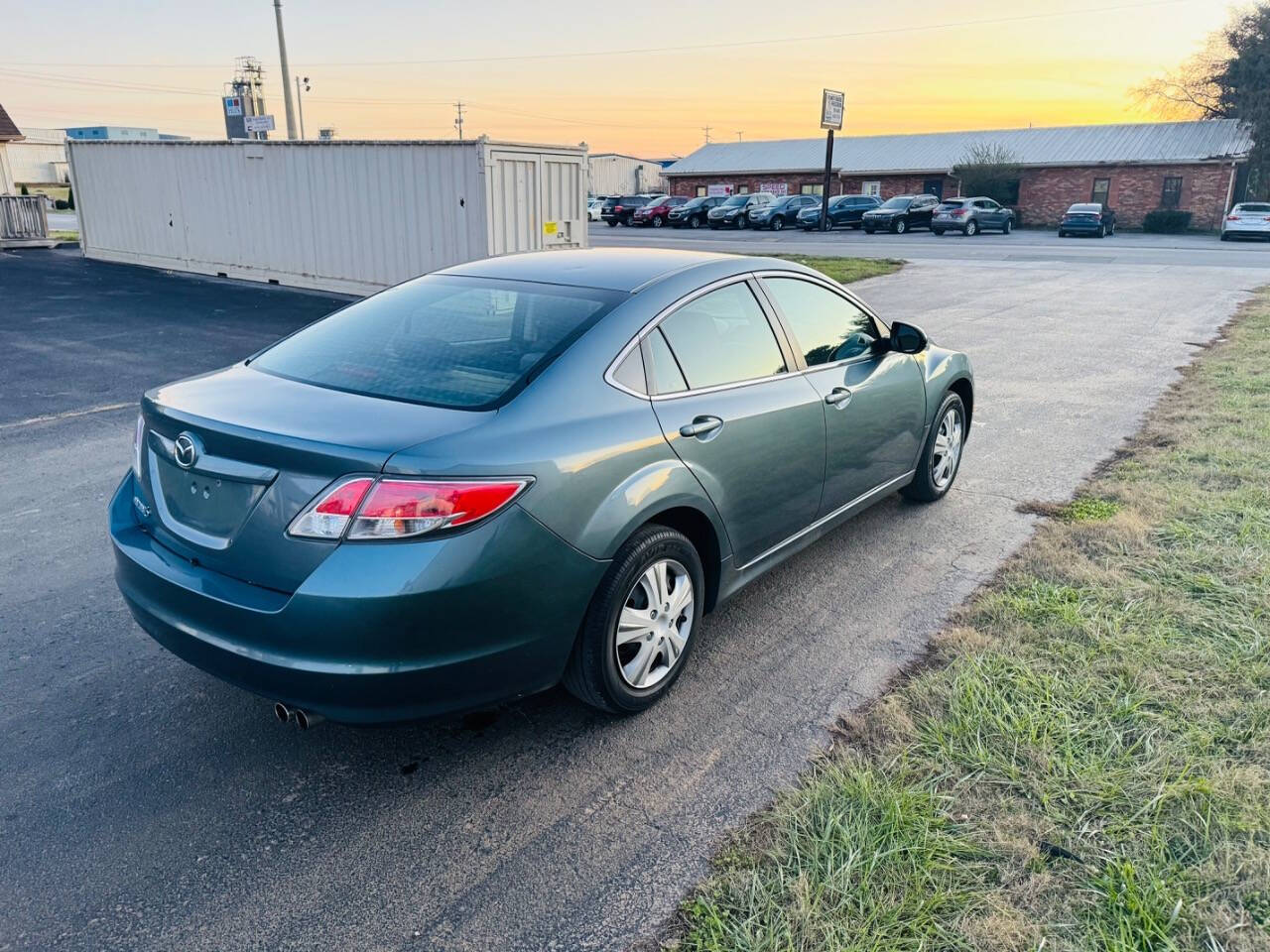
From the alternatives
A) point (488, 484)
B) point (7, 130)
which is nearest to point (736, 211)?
point (7, 130)

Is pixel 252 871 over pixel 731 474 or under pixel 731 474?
under

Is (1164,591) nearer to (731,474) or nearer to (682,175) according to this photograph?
(731,474)

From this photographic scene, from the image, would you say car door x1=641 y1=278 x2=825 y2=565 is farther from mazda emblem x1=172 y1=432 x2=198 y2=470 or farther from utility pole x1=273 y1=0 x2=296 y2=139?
utility pole x1=273 y1=0 x2=296 y2=139

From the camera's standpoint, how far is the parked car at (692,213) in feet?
144

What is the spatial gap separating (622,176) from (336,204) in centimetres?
6334

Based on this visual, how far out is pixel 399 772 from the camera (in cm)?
310

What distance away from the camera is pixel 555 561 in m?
2.84

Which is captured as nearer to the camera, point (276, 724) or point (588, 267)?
point (276, 724)

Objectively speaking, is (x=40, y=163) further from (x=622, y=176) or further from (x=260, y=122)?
(x=260, y=122)

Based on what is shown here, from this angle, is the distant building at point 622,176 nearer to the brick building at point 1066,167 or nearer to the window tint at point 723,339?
the brick building at point 1066,167

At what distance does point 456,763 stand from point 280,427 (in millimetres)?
1249

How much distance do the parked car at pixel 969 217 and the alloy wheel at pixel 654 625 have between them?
38202mm

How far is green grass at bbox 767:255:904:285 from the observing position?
64.2ft

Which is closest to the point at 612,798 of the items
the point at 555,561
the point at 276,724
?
the point at 555,561
